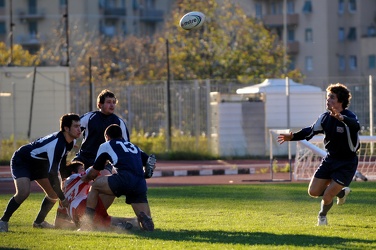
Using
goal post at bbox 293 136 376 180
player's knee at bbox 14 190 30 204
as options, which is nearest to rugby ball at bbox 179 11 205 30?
goal post at bbox 293 136 376 180

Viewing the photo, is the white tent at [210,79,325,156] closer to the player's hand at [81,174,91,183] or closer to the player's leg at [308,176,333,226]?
the player's leg at [308,176,333,226]

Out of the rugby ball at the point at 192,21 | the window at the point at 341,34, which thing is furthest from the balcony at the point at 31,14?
the rugby ball at the point at 192,21

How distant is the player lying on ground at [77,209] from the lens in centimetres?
1248

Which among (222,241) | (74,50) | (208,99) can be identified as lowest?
→ (222,241)

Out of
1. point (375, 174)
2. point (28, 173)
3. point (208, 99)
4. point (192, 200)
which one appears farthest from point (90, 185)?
point (208, 99)

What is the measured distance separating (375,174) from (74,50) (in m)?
38.2

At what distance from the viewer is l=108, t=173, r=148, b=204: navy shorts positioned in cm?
1202

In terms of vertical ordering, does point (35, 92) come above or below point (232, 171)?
above

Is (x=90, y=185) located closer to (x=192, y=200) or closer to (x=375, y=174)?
(x=192, y=200)

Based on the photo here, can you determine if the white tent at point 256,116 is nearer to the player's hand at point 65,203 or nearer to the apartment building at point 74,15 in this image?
the player's hand at point 65,203

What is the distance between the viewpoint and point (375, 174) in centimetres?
2277

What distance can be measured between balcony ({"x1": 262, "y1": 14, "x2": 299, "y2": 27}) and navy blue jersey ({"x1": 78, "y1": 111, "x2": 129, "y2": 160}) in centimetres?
5924

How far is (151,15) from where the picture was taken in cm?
8400

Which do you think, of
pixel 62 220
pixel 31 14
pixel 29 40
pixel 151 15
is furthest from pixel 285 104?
pixel 151 15
